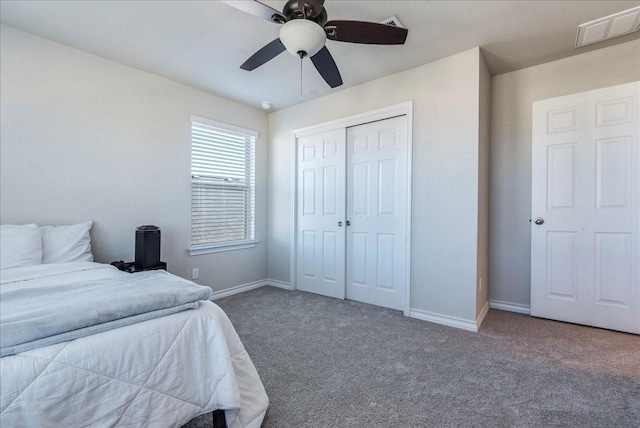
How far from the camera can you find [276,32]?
2320 mm

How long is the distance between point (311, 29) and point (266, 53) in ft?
1.61

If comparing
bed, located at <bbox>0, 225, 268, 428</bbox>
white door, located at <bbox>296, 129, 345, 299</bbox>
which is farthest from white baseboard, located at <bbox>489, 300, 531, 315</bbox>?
bed, located at <bbox>0, 225, 268, 428</bbox>

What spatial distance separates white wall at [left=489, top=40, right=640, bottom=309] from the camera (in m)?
2.89

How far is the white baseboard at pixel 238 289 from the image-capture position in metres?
3.58

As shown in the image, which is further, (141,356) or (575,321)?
(575,321)

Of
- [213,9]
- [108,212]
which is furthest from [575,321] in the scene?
[108,212]

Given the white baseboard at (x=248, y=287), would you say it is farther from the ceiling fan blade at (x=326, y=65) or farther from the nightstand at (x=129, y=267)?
the ceiling fan blade at (x=326, y=65)

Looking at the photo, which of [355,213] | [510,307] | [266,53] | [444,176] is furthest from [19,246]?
[510,307]

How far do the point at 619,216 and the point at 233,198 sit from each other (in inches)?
159

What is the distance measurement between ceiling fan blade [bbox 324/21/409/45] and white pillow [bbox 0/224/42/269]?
2520 millimetres

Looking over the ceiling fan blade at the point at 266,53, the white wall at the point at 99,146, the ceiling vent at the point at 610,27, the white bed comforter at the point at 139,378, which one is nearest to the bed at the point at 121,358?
the white bed comforter at the point at 139,378

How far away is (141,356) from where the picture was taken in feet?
3.54

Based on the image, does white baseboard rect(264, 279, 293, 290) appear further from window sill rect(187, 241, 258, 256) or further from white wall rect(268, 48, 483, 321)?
white wall rect(268, 48, 483, 321)

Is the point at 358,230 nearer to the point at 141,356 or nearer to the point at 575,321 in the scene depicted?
the point at 575,321
